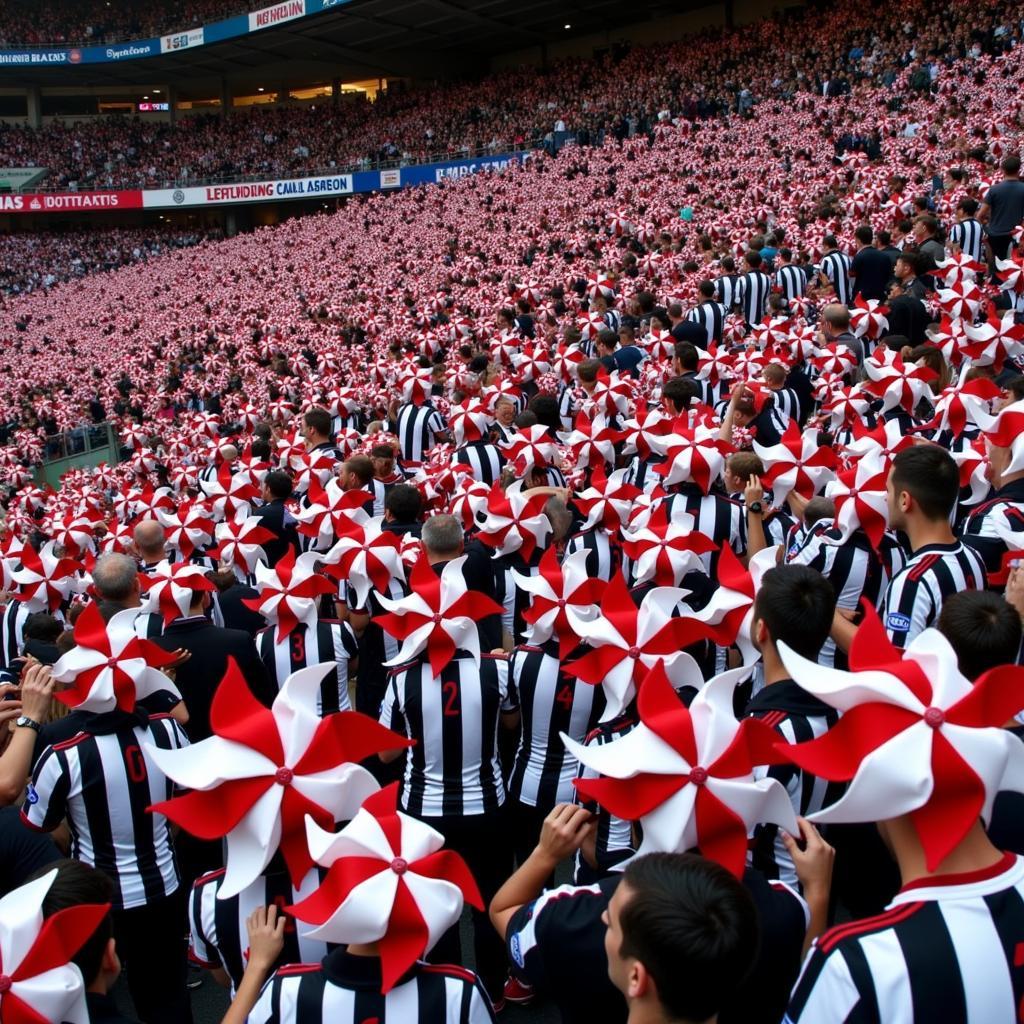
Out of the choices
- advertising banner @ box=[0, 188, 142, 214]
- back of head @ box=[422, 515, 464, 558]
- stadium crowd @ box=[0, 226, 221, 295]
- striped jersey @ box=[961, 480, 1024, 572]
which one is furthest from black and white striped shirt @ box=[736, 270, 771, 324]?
advertising banner @ box=[0, 188, 142, 214]

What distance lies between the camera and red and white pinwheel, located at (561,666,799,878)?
2.42 m

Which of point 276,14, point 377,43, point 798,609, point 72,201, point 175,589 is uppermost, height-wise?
point 276,14

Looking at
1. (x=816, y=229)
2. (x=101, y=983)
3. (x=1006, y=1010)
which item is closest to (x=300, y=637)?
(x=101, y=983)

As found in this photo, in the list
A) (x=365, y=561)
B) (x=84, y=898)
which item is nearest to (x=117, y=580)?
(x=365, y=561)

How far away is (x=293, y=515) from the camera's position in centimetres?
715

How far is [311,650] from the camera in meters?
5.25

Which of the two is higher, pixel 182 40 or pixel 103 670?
pixel 182 40

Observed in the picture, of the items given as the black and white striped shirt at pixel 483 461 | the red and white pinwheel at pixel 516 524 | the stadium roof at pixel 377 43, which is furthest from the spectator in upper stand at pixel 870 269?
the stadium roof at pixel 377 43

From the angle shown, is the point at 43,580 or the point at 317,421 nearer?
the point at 43,580

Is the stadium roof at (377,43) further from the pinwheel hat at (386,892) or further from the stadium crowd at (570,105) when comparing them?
the pinwheel hat at (386,892)

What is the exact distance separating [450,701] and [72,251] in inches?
1826

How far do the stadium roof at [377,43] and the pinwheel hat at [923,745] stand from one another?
123ft

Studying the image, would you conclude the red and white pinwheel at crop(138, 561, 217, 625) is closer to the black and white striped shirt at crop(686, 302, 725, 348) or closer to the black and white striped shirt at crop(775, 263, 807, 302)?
the black and white striped shirt at crop(686, 302, 725, 348)

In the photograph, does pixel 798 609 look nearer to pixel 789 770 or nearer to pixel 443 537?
pixel 789 770
